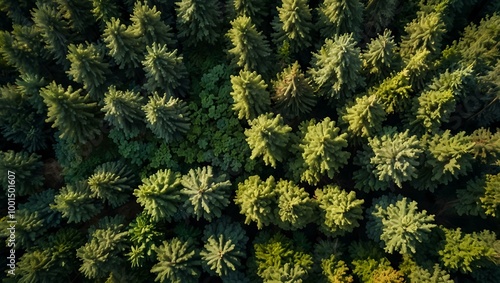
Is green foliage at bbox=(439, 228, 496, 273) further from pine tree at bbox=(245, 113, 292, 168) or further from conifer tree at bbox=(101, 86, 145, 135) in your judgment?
conifer tree at bbox=(101, 86, 145, 135)

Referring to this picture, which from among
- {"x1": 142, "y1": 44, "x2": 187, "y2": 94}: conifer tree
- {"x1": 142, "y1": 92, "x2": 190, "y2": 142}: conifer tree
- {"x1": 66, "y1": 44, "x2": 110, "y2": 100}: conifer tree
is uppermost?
{"x1": 142, "y1": 44, "x2": 187, "y2": 94}: conifer tree

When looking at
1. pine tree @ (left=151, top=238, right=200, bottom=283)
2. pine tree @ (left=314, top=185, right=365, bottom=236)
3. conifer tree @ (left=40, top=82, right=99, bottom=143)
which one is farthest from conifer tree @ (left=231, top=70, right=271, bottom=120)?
conifer tree @ (left=40, top=82, right=99, bottom=143)

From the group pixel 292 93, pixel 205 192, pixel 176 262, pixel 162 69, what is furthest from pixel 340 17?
pixel 176 262

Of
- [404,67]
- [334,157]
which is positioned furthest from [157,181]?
[404,67]

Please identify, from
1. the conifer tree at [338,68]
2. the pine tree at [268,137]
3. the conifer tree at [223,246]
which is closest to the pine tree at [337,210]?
the pine tree at [268,137]

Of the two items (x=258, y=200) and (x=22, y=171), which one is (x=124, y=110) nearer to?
(x=22, y=171)

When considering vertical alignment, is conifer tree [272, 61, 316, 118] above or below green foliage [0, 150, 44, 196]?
above
